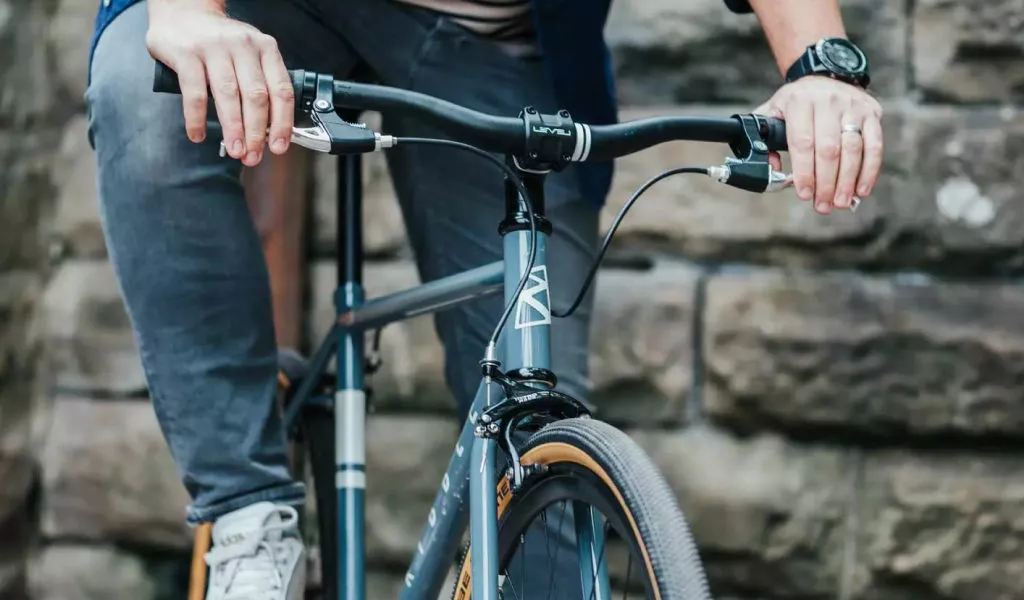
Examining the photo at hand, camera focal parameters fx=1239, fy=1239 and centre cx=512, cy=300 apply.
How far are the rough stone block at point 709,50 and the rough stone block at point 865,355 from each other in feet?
1.09

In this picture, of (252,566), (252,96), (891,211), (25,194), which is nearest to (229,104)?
(252,96)

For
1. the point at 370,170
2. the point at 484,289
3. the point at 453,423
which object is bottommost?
the point at 484,289

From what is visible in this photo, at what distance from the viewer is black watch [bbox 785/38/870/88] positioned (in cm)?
107

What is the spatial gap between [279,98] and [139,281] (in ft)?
1.29

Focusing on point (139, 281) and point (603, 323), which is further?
point (603, 323)

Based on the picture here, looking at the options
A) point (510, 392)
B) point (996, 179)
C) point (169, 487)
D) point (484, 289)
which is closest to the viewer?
point (510, 392)

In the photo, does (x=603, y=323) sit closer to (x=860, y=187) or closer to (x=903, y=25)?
(x=903, y=25)

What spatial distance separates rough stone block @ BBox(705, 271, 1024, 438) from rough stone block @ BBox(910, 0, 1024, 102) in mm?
318

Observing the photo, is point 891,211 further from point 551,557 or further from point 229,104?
point 229,104

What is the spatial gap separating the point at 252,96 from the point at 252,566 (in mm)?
519

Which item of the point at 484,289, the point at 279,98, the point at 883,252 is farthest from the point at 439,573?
the point at 883,252

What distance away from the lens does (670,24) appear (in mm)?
2113

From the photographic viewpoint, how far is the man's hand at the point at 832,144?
1.00m

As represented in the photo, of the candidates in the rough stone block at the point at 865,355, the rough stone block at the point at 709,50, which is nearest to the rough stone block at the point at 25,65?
the rough stone block at the point at 709,50
